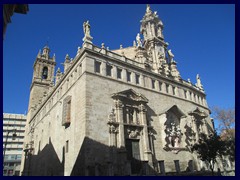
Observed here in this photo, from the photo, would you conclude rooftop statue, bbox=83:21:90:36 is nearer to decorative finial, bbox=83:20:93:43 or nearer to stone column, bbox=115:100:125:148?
decorative finial, bbox=83:20:93:43

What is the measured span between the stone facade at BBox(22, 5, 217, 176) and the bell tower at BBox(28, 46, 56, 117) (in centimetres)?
966

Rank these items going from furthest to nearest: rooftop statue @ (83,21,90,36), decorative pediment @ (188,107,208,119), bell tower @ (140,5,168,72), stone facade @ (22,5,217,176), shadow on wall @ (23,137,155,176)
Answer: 1. bell tower @ (140,5,168,72)
2. decorative pediment @ (188,107,208,119)
3. rooftop statue @ (83,21,90,36)
4. stone facade @ (22,5,217,176)
5. shadow on wall @ (23,137,155,176)

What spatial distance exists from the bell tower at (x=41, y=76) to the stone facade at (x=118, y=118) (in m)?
9.66

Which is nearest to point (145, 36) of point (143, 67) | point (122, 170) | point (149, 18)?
point (149, 18)

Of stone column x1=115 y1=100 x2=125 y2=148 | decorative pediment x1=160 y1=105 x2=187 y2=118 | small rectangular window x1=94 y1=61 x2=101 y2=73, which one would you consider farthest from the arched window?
decorative pediment x1=160 y1=105 x2=187 y2=118

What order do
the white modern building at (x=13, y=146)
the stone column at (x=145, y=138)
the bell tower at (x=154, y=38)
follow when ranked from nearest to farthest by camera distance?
the stone column at (x=145, y=138), the bell tower at (x=154, y=38), the white modern building at (x=13, y=146)

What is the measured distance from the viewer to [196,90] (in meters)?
32.8

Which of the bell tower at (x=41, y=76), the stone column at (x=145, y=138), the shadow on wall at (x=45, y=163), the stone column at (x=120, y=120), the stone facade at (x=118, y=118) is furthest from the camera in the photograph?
the bell tower at (x=41, y=76)

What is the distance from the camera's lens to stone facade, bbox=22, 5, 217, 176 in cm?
1811

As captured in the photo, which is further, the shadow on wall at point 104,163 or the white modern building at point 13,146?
the white modern building at point 13,146

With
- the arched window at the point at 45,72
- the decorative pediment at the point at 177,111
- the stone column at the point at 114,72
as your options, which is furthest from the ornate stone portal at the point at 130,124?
the arched window at the point at 45,72

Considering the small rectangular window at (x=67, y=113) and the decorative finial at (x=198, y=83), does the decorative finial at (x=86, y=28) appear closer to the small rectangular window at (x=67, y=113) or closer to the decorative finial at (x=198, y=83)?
the small rectangular window at (x=67, y=113)

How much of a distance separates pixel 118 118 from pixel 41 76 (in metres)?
28.7

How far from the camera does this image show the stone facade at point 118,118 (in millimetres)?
18109
